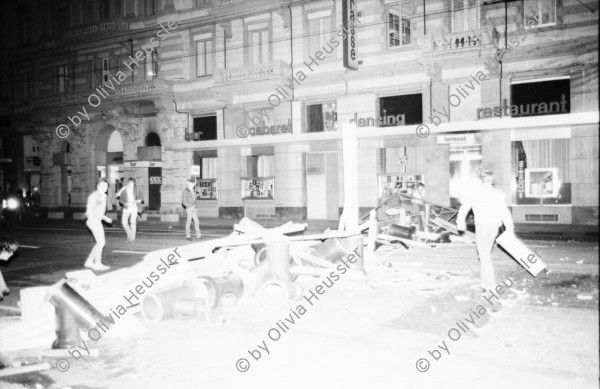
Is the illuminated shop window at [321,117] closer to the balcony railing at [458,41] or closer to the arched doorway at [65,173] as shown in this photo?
the balcony railing at [458,41]

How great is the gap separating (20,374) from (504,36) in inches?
776

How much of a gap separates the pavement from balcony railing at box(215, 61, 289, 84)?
17.1 meters

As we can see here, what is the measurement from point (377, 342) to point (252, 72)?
20962 millimetres

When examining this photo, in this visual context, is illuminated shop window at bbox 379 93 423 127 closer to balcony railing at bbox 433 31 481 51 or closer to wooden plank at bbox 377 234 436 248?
balcony railing at bbox 433 31 481 51

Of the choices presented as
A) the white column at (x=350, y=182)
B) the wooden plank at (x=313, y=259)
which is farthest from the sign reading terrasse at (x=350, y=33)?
the wooden plank at (x=313, y=259)

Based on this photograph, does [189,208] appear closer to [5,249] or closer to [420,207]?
[420,207]

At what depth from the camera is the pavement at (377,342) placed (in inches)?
183

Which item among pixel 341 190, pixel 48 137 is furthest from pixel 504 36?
pixel 48 137

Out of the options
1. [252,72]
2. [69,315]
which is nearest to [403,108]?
[252,72]

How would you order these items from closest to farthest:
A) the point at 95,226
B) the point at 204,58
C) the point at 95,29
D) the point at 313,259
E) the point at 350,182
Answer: the point at 313,259 → the point at 350,182 → the point at 95,226 → the point at 204,58 → the point at 95,29

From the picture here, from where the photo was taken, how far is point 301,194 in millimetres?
24688

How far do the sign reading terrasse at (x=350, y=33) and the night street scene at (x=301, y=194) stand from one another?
10 cm

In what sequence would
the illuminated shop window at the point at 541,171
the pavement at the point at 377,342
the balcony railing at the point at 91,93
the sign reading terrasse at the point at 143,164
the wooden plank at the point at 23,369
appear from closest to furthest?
the pavement at the point at 377,342 < the wooden plank at the point at 23,369 < the illuminated shop window at the point at 541,171 < the balcony railing at the point at 91,93 < the sign reading terrasse at the point at 143,164

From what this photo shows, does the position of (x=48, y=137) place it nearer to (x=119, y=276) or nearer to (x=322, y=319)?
(x=119, y=276)
